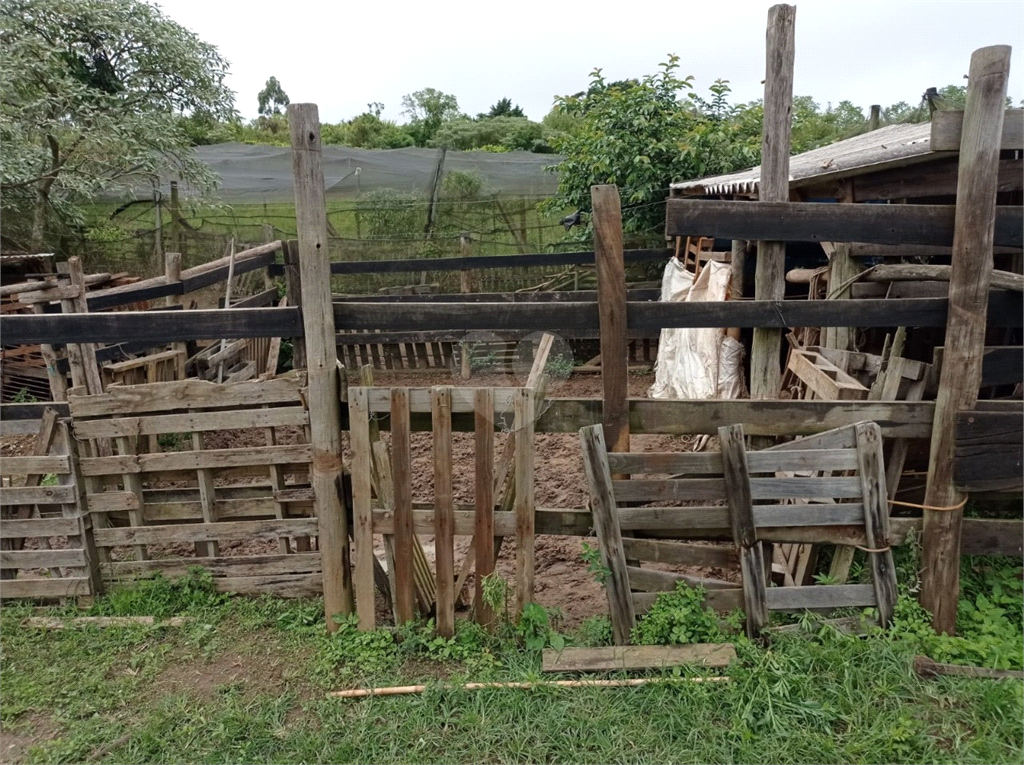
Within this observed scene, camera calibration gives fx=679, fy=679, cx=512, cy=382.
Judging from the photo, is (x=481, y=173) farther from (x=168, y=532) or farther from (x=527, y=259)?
(x=168, y=532)

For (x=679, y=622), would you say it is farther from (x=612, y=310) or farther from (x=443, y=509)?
(x=612, y=310)

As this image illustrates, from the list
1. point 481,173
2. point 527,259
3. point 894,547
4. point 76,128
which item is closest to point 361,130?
point 481,173

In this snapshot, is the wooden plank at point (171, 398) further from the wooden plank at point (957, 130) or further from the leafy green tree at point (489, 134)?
the leafy green tree at point (489, 134)

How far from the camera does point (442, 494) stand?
3.30 metres

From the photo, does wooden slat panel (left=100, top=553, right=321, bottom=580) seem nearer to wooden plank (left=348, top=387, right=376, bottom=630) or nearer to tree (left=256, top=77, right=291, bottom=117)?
wooden plank (left=348, top=387, right=376, bottom=630)

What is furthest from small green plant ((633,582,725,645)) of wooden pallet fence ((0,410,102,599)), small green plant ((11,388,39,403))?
small green plant ((11,388,39,403))

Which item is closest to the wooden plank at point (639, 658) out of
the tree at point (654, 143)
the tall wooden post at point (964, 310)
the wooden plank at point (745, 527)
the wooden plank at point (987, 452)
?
the wooden plank at point (745, 527)

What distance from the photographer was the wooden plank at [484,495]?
10.5ft

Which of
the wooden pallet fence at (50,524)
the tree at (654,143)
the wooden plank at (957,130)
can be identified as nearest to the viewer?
the wooden plank at (957,130)

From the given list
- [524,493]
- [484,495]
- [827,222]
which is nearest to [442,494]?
[484,495]

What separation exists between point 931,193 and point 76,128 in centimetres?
1212

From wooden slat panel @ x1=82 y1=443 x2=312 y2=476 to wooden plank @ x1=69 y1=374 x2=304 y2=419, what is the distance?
0.25 metres

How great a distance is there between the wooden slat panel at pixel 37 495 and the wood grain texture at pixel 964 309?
4444mm

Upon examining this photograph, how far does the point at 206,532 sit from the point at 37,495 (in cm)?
96
